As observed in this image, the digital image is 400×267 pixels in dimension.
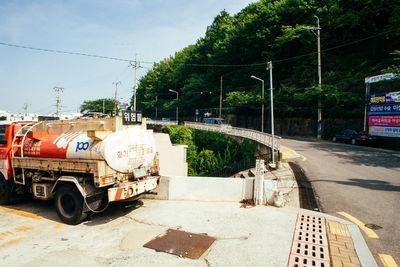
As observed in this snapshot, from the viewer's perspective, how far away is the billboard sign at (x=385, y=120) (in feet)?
67.6

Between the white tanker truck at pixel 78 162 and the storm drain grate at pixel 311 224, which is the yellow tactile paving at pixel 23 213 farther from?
the storm drain grate at pixel 311 224

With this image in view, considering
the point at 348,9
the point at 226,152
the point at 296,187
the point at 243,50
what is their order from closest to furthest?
the point at 296,187 < the point at 226,152 < the point at 348,9 < the point at 243,50

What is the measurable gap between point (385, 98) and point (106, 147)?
24.7 meters

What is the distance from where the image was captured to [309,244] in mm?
5133

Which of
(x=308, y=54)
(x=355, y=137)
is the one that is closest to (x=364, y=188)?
(x=355, y=137)

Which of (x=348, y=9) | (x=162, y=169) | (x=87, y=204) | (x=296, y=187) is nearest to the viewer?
(x=87, y=204)

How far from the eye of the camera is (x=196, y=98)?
58281mm

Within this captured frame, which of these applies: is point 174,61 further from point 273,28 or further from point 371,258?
point 371,258

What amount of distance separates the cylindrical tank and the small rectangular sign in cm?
33

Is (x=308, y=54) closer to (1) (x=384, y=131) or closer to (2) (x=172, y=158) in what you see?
(1) (x=384, y=131)

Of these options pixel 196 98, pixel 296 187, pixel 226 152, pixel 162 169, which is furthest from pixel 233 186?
pixel 196 98

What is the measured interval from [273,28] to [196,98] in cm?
2428

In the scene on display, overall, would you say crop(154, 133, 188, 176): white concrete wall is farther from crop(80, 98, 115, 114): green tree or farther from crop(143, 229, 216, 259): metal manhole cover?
crop(80, 98, 115, 114): green tree

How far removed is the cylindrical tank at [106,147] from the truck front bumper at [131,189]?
487 millimetres
